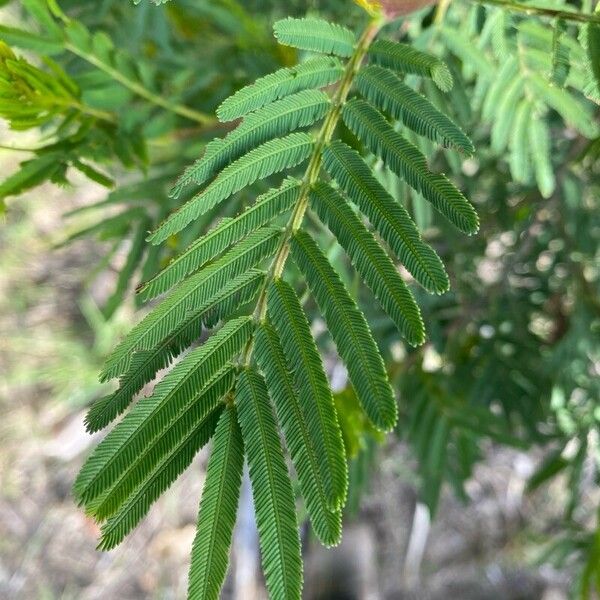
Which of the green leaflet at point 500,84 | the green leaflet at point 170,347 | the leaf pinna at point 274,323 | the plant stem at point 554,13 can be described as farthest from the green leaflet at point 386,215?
the green leaflet at point 500,84

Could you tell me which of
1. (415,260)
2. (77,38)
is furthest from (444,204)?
(77,38)

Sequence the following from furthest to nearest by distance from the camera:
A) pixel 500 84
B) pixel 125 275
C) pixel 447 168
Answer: pixel 447 168
pixel 125 275
pixel 500 84

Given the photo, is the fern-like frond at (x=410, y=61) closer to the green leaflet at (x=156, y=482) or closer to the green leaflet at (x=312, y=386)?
the green leaflet at (x=312, y=386)

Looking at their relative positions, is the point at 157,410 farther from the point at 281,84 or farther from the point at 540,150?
the point at 540,150

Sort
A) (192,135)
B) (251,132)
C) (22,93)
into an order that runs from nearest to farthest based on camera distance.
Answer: (251,132), (22,93), (192,135)

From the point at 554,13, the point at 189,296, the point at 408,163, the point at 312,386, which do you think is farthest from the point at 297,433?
the point at 554,13

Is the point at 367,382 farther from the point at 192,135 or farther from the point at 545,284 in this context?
the point at 545,284

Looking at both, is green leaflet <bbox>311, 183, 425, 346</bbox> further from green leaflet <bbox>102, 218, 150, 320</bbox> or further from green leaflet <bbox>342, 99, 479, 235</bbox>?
green leaflet <bbox>102, 218, 150, 320</bbox>
